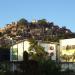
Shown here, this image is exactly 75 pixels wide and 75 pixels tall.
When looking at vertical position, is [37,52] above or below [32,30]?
below

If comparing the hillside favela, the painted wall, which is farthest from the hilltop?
the painted wall

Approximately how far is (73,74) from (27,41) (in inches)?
2370

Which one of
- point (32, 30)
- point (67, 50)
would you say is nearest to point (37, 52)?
point (67, 50)

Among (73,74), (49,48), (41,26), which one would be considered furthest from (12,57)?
(41,26)

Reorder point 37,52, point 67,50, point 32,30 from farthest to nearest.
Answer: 1. point 32,30
2. point 67,50
3. point 37,52

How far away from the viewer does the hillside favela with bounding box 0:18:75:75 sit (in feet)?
120

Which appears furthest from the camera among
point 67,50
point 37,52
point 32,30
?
point 32,30

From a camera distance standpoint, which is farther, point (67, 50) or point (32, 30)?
point (32, 30)

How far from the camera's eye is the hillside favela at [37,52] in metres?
36.5

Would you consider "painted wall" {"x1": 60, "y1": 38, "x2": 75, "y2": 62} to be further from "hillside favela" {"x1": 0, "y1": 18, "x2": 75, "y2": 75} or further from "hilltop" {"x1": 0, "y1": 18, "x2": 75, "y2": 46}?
"hilltop" {"x1": 0, "y1": 18, "x2": 75, "y2": 46}

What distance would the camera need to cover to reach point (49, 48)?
4109 inches

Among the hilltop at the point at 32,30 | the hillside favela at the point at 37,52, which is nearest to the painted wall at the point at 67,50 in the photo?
the hillside favela at the point at 37,52

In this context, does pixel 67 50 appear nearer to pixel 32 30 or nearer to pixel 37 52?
pixel 37 52

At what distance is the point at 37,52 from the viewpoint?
94188mm
